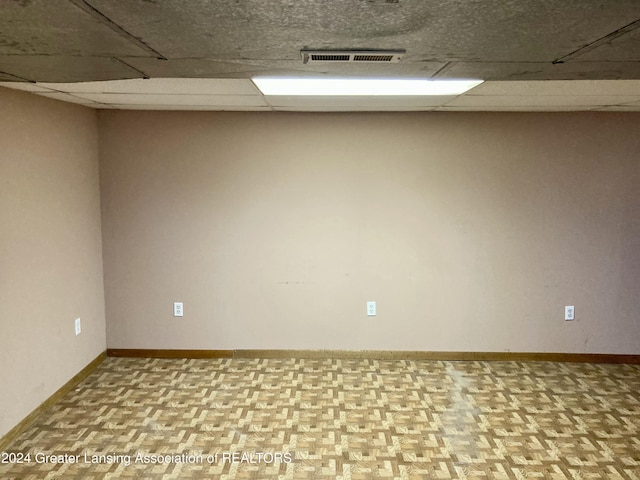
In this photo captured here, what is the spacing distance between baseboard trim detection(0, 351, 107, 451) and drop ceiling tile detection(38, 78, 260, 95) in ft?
6.26

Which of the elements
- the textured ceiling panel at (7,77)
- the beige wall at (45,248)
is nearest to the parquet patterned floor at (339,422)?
the beige wall at (45,248)

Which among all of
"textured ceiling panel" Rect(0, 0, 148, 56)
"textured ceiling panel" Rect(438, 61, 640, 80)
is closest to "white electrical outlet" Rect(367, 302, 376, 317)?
"textured ceiling panel" Rect(438, 61, 640, 80)

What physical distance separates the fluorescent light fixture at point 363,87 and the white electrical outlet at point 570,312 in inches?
87.7

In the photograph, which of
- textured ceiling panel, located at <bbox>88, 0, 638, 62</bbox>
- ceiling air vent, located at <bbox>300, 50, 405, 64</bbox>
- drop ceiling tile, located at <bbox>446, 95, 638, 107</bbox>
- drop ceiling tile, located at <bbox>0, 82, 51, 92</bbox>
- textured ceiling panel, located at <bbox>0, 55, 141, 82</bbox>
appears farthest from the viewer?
drop ceiling tile, located at <bbox>446, 95, 638, 107</bbox>

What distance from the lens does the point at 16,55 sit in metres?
1.70

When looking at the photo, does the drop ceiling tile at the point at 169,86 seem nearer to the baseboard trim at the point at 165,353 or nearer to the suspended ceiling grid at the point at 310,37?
the suspended ceiling grid at the point at 310,37

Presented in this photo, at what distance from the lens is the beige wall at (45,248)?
9.99 ft

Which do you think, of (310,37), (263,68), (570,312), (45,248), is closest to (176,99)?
(45,248)

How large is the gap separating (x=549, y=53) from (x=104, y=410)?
3218 mm

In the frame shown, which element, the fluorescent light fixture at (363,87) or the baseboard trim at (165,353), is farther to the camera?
the baseboard trim at (165,353)

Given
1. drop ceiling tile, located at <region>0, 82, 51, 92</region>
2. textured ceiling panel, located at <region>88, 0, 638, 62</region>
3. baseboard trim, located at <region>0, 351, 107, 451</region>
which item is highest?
drop ceiling tile, located at <region>0, 82, 51, 92</region>

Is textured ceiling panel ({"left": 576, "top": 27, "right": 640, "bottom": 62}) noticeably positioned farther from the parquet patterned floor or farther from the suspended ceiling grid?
the parquet patterned floor

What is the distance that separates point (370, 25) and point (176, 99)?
7.19 feet

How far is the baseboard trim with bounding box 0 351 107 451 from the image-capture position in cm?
302
